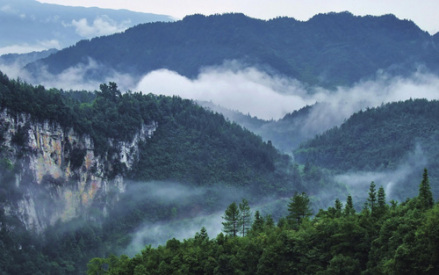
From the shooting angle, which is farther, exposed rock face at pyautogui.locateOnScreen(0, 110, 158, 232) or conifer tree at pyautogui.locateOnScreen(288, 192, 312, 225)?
exposed rock face at pyautogui.locateOnScreen(0, 110, 158, 232)

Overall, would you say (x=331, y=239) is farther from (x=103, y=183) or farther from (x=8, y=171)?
(x=103, y=183)

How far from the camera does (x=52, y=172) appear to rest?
17512 centimetres

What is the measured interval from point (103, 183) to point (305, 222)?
342 ft

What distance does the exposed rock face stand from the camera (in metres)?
164

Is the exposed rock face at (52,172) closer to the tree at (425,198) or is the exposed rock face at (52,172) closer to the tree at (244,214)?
the tree at (244,214)

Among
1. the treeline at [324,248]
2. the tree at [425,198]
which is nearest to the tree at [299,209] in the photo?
the treeline at [324,248]

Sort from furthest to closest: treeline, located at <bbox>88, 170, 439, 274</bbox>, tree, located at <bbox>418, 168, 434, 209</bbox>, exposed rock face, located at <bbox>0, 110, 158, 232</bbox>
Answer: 1. exposed rock face, located at <bbox>0, 110, 158, 232</bbox>
2. tree, located at <bbox>418, 168, 434, 209</bbox>
3. treeline, located at <bbox>88, 170, 439, 274</bbox>

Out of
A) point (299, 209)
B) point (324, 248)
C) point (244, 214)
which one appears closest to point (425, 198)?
point (324, 248)

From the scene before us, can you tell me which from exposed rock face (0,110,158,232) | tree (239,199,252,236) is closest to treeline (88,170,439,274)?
tree (239,199,252,236)

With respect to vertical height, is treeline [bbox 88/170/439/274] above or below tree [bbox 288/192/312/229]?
below

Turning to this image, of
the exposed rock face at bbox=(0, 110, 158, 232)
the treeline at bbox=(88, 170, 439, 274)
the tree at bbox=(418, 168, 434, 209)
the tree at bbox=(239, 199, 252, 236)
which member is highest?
the exposed rock face at bbox=(0, 110, 158, 232)

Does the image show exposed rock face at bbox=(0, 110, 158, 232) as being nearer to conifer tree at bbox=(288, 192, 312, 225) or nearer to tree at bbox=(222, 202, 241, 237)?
tree at bbox=(222, 202, 241, 237)

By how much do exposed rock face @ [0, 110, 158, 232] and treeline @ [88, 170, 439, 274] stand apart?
60844 mm

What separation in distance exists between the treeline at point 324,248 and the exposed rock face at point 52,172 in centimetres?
6084
